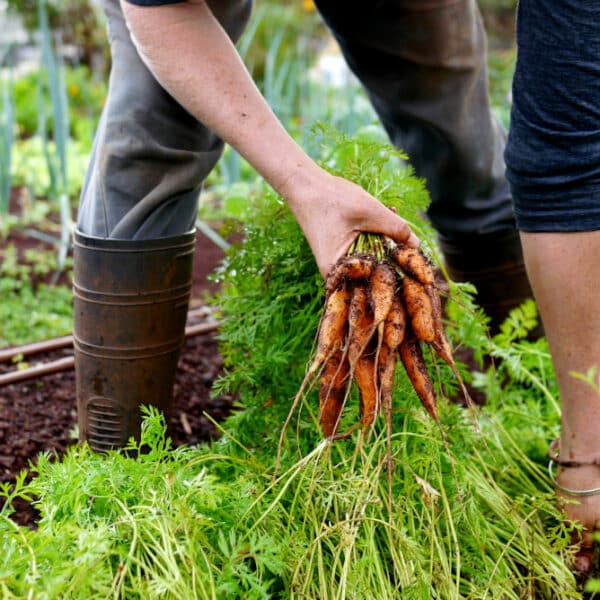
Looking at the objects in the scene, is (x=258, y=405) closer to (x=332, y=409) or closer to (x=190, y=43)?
(x=332, y=409)

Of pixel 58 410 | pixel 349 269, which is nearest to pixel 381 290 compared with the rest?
pixel 349 269

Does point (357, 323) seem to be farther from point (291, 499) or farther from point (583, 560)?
point (583, 560)

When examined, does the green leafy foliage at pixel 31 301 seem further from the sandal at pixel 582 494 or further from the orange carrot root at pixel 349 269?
the sandal at pixel 582 494

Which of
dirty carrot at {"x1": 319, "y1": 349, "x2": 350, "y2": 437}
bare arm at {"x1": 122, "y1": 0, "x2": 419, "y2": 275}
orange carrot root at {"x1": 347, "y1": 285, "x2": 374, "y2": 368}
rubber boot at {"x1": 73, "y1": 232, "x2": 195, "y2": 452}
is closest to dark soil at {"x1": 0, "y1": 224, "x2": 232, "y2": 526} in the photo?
rubber boot at {"x1": 73, "y1": 232, "x2": 195, "y2": 452}

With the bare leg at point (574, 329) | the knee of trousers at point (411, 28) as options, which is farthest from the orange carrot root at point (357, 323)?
the knee of trousers at point (411, 28)

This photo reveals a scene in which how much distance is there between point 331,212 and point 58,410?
4.24 ft

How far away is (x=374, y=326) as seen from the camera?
5.15ft

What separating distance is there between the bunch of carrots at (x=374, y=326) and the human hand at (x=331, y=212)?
0.03 metres

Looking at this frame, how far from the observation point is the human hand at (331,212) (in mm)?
1574

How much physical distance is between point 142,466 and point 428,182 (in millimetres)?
1305

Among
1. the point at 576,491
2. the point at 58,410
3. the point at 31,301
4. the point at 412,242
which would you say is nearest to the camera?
the point at 412,242

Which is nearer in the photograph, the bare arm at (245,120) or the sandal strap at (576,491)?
the bare arm at (245,120)

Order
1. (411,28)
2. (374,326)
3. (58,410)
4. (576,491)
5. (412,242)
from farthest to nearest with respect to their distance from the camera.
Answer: (58,410), (411,28), (576,491), (412,242), (374,326)

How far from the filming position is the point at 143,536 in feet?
4.53
